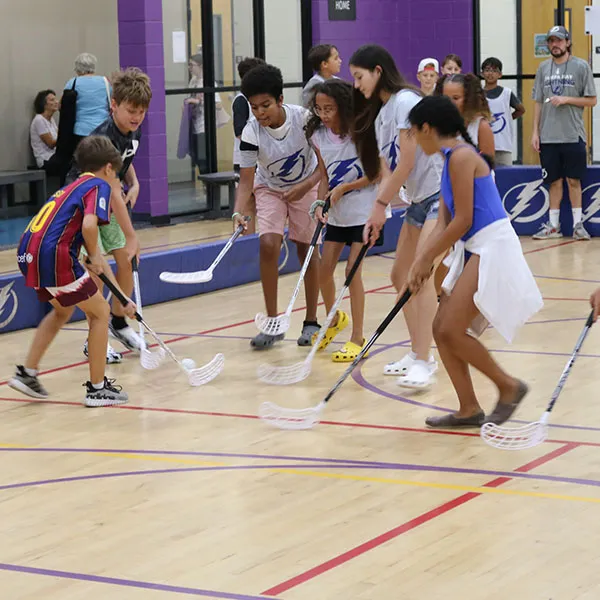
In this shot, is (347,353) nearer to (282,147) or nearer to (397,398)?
(397,398)

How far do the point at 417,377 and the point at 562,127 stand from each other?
5.41 metres

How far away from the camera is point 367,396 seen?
17.7ft

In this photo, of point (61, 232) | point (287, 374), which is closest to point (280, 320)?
point (287, 374)

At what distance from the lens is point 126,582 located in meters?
3.33

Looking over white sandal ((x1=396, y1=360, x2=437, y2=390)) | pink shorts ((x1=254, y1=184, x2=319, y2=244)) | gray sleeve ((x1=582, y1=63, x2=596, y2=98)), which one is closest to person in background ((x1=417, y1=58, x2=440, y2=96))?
gray sleeve ((x1=582, y1=63, x2=596, y2=98))

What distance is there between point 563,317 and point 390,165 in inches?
68.3

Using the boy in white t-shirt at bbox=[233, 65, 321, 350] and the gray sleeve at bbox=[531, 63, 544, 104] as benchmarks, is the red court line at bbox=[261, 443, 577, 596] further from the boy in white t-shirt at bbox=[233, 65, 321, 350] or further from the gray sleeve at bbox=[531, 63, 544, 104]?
the gray sleeve at bbox=[531, 63, 544, 104]

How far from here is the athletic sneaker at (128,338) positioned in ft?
21.0

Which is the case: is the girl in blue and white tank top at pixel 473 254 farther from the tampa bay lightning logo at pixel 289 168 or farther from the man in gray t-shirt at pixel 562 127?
the man in gray t-shirt at pixel 562 127

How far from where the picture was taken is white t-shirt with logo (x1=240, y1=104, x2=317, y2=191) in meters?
6.24

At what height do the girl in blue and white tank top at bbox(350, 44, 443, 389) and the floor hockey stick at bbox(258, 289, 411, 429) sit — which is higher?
the girl in blue and white tank top at bbox(350, 44, 443, 389)

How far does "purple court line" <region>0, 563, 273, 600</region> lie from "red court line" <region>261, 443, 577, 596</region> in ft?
0.32

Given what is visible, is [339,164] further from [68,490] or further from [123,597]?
[123,597]

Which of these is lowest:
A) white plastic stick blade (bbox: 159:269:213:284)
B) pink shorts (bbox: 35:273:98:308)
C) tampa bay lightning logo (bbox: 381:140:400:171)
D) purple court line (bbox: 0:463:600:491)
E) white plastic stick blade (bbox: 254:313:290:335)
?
purple court line (bbox: 0:463:600:491)
